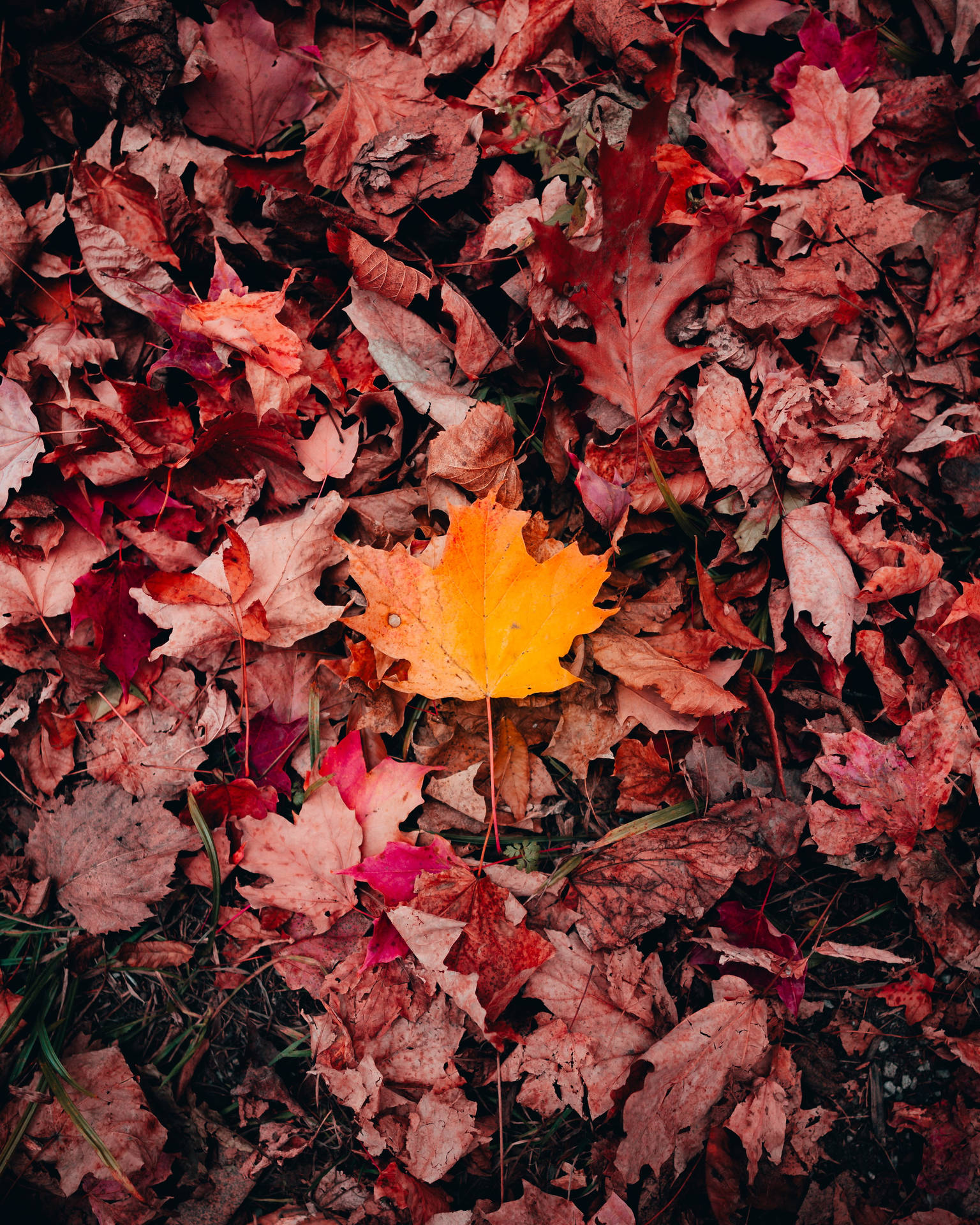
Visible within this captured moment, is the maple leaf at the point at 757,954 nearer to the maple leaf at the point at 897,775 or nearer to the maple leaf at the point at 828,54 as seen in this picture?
the maple leaf at the point at 897,775

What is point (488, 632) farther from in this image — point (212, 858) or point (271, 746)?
point (212, 858)

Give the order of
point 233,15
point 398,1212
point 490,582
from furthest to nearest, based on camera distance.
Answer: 1. point 233,15
2. point 398,1212
3. point 490,582

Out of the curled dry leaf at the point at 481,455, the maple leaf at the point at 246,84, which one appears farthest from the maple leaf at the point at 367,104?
the curled dry leaf at the point at 481,455

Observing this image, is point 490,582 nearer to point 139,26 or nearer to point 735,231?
point 735,231

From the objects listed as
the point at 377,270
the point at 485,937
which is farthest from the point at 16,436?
the point at 485,937

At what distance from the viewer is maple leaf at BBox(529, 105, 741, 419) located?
158cm

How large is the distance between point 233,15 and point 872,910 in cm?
276

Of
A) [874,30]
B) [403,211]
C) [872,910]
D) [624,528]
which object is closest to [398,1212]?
[872,910]

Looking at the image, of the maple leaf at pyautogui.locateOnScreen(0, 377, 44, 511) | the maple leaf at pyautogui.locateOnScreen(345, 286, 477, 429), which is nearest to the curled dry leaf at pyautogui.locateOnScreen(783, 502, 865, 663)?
the maple leaf at pyautogui.locateOnScreen(345, 286, 477, 429)

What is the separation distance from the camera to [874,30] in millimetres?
1856

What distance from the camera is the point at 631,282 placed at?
1646mm

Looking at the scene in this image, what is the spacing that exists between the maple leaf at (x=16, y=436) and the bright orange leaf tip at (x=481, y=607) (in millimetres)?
910

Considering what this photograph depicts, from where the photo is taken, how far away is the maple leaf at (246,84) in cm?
181

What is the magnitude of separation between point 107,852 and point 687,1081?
1.49 m
